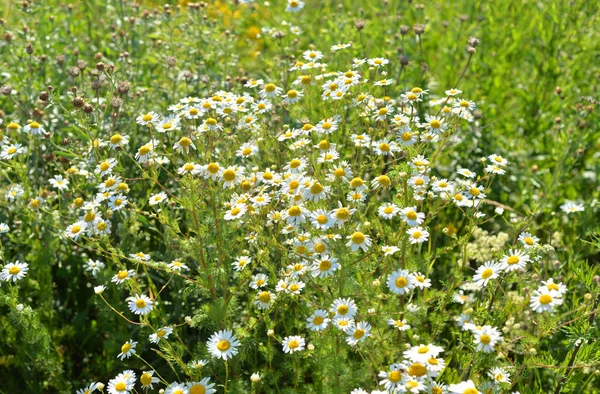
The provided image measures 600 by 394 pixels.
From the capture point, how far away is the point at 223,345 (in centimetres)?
271

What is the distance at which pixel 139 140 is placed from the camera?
171 inches

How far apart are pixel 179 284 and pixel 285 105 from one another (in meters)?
1.19

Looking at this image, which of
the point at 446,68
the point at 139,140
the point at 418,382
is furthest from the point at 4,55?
the point at 418,382

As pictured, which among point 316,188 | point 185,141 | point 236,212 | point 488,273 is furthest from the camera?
point 185,141

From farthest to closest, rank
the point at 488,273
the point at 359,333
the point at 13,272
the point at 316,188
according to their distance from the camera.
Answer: the point at 13,272 < the point at 316,188 < the point at 488,273 < the point at 359,333

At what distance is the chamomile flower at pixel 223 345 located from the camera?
2686 mm

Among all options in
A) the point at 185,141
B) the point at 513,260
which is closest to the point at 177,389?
the point at 185,141

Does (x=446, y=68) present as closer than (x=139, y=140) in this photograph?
No

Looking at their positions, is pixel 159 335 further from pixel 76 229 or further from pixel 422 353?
pixel 422 353

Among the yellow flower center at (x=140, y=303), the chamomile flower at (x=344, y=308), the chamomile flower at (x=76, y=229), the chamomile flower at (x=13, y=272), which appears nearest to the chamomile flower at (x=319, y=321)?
the chamomile flower at (x=344, y=308)

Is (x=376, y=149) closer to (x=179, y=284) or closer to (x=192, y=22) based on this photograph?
(x=179, y=284)

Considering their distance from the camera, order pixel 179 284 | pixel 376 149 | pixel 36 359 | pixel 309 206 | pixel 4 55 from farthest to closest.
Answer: pixel 4 55
pixel 179 284
pixel 36 359
pixel 376 149
pixel 309 206

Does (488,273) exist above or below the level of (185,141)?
below

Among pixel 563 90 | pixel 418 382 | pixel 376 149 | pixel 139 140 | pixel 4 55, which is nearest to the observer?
pixel 418 382
